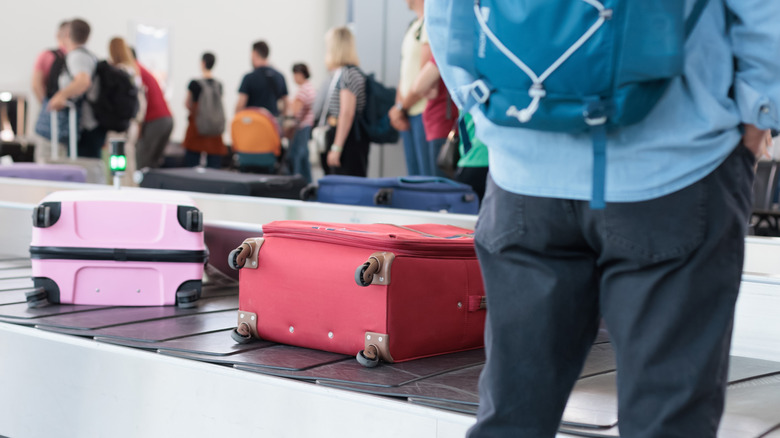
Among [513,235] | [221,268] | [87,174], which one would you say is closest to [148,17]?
[87,174]

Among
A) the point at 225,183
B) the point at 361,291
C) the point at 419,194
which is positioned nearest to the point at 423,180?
the point at 419,194

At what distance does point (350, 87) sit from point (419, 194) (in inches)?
59.2

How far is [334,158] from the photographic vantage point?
513 cm

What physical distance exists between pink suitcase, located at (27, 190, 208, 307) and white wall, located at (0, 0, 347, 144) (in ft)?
28.0

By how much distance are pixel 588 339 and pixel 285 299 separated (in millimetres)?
1023

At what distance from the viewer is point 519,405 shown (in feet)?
Result: 3.76

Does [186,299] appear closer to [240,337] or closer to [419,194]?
[240,337]

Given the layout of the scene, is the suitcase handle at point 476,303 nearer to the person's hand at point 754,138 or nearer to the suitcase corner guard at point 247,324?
the suitcase corner guard at point 247,324

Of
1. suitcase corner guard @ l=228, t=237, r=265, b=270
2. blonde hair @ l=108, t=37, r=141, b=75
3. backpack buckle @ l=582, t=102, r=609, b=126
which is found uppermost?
blonde hair @ l=108, t=37, r=141, b=75

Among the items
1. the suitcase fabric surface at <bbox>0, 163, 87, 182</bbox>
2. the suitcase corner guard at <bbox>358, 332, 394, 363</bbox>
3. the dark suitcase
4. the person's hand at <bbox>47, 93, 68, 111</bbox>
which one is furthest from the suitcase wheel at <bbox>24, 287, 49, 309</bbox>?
the dark suitcase

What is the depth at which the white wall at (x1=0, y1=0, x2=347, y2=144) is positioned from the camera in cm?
1045

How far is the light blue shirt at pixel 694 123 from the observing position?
1.02 m

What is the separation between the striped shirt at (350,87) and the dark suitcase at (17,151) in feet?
14.7

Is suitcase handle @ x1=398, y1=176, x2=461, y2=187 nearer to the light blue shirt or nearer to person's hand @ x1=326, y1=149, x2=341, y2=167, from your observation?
person's hand @ x1=326, y1=149, x2=341, y2=167
